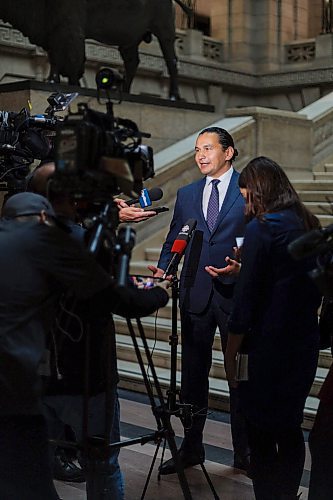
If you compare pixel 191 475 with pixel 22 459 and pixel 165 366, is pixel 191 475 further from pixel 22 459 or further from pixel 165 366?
pixel 165 366

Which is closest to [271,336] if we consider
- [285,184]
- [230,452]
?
[285,184]

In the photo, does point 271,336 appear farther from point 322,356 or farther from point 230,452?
point 322,356

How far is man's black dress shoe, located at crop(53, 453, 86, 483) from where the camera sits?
447cm

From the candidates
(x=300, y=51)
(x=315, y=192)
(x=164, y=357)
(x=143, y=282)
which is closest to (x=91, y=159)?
(x=143, y=282)

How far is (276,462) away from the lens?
347 centimetres

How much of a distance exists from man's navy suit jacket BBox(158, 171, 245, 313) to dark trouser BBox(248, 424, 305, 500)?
4.01 feet

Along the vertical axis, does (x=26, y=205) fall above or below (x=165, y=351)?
above

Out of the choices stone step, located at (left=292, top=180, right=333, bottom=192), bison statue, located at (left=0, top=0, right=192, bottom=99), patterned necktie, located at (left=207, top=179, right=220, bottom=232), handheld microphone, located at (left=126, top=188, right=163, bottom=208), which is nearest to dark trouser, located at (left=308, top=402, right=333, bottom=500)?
handheld microphone, located at (left=126, top=188, right=163, bottom=208)

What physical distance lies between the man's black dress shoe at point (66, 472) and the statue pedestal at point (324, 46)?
47.6ft

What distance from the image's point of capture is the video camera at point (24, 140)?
16.3 feet

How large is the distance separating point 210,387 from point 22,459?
3336 millimetres

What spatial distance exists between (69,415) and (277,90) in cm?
A: 1588

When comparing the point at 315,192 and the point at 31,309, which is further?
the point at 315,192

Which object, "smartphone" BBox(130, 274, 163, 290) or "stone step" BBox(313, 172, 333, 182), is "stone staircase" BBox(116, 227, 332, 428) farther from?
"stone step" BBox(313, 172, 333, 182)
